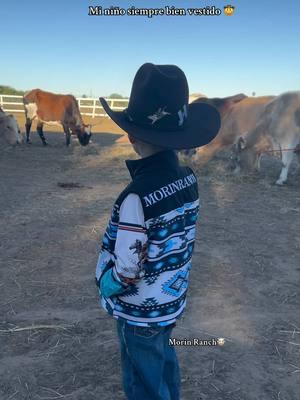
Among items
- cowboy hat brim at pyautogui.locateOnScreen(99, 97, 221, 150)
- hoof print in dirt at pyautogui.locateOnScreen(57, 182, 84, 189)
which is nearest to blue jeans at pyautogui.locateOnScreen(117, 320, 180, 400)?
cowboy hat brim at pyautogui.locateOnScreen(99, 97, 221, 150)

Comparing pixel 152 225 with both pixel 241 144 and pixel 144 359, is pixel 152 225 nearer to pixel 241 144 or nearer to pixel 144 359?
pixel 144 359

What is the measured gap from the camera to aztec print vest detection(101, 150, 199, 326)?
5.58 feet

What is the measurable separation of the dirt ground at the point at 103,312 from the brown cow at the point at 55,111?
7.64m

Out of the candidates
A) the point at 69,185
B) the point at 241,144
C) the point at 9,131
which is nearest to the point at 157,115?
the point at 69,185

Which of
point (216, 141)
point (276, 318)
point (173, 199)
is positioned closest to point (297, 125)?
point (216, 141)

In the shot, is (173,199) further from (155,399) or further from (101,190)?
(101,190)

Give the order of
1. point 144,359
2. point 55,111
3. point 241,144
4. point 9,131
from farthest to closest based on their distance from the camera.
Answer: point 55,111, point 9,131, point 241,144, point 144,359

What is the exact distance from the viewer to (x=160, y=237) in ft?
5.71

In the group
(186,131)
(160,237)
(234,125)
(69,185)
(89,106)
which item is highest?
(186,131)

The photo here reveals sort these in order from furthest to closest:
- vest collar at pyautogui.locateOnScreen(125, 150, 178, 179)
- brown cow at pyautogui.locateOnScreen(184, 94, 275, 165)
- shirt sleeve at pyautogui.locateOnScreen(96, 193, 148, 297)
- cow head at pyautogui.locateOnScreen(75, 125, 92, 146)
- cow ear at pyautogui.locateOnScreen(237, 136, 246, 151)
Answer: cow head at pyautogui.locateOnScreen(75, 125, 92, 146) < brown cow at pyautogui.locateOnScreen(184, 94, 275, 165) < cow ear at pyautogui.locateOnScreen(237, 136, 246, 151) < vest collar at pyautogui.locateOnScreen(125, 150, 178, 179) < shirt sleeve at pyautogui.locateOnScreen(96, 193, 148, 297)

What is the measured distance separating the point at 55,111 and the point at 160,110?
1431cm

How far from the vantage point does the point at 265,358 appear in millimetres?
2986

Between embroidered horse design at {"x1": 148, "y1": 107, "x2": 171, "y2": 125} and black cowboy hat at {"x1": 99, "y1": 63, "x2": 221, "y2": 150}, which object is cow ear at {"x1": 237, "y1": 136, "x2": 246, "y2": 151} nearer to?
black cowboy hat at {"x1": 99, "y1": 63, "x2": 221, "y2": 150}

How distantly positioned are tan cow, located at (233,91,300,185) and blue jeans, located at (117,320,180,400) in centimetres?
783
